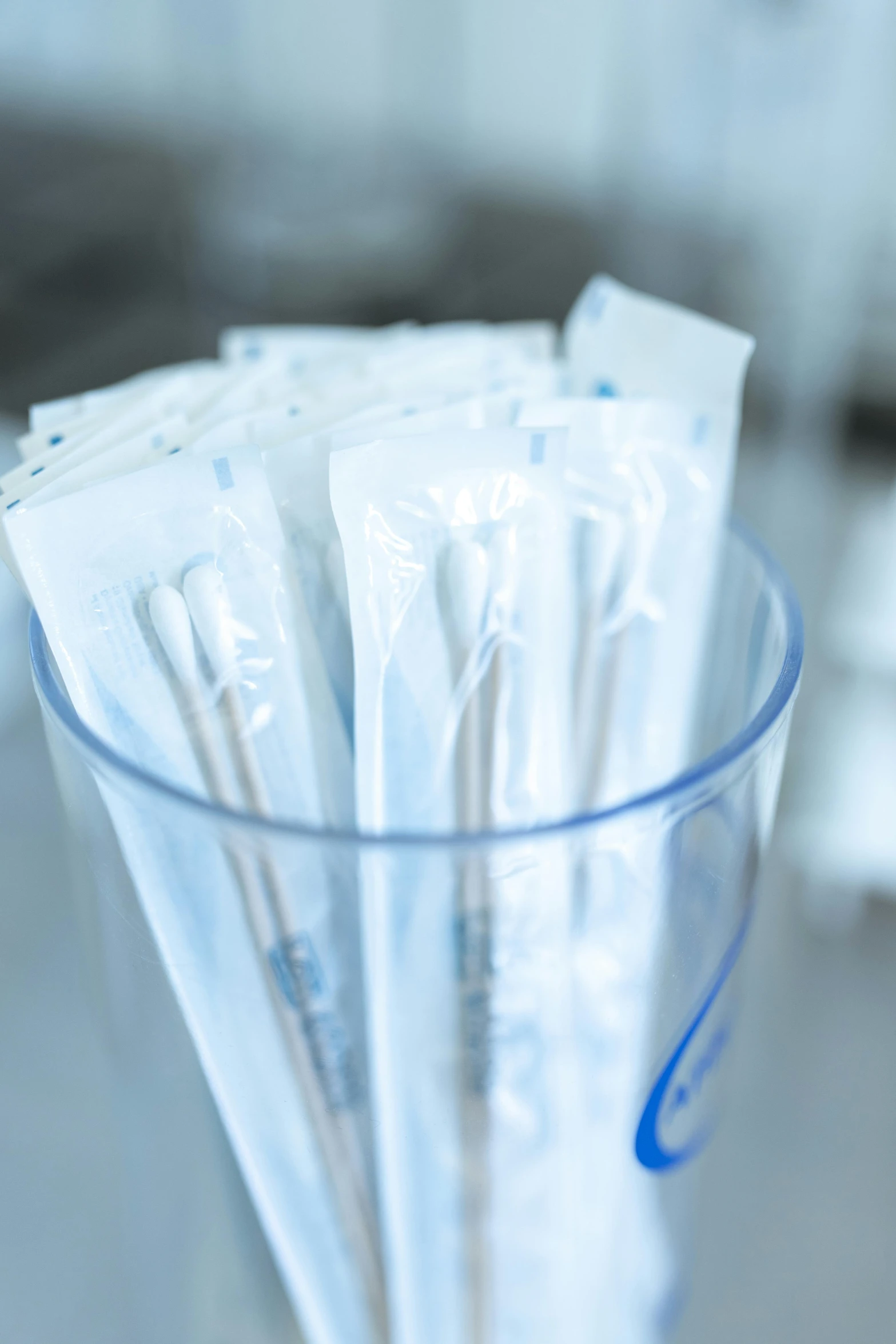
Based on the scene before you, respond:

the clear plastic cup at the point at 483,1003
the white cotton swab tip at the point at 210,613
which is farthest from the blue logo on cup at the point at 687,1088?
the white cotton swab tip at the point at 210,613

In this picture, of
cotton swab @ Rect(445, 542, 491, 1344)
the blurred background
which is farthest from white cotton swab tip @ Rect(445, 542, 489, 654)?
the blurred background

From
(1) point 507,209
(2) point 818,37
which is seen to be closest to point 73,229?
(1) point 507,209

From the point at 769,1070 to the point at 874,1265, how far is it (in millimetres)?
58

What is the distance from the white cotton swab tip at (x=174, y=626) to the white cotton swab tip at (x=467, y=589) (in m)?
0.05

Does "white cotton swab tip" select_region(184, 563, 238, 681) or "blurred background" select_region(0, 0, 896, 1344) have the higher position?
"white cotton swab tip" select_region(184, 563, 238, 681)

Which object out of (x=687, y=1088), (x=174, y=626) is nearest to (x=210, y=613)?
(x=174, y=626)

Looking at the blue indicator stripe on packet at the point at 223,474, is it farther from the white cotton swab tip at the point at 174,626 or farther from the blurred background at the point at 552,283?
the blurred background at the point at 552,283

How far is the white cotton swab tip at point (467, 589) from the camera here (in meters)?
0.22

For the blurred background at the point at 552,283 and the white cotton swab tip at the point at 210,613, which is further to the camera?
the blurred background at the point at 552,283

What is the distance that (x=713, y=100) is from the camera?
1.30m

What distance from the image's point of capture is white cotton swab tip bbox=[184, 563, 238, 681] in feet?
0.67

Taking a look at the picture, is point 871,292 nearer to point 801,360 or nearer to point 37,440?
point 801,360

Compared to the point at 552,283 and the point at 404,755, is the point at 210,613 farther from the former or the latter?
the point at 552,283

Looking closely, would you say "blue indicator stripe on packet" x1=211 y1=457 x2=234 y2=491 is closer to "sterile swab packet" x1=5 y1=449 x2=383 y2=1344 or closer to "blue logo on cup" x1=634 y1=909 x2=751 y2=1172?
"sterile swab packet" x1=5 y1=449 x2=383 y2=1344
